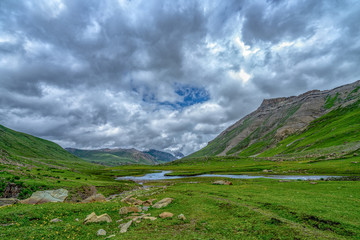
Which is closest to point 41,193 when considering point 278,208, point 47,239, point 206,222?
point 47,239

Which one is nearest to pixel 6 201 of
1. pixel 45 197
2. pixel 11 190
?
pixel 45 197

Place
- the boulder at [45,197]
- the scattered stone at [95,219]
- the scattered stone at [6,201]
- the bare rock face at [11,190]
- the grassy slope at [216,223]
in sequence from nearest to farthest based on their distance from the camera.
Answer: the grassy slope at [216,223]
the scattered stone at [95,219]
the scattered stone at [6,201]
the boulder at [45,197]
the bare rock face at [11,190]

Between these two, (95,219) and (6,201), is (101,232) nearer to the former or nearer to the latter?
Answer: (95,219)

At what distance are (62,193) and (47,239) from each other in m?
25.7

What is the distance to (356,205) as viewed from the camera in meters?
27.2

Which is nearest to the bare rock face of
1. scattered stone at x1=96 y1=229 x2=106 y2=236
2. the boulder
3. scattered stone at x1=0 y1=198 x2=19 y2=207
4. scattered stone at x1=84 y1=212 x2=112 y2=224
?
the boulder

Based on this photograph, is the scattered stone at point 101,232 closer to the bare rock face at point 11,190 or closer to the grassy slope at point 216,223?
the grassy slope at point 216,223

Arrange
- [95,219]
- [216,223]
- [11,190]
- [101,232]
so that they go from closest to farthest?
1. [101,232]
2. [216,223]
3. [95,219]
4. [11,190]

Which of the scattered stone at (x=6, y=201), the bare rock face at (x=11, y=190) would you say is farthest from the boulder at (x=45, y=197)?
the bare rock face at (x=11, y=190)

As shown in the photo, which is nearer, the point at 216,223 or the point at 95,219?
the point at 216,223

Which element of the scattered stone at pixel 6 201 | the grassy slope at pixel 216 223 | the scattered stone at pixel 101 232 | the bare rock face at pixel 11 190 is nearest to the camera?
the grassy slope at pixel 216 223

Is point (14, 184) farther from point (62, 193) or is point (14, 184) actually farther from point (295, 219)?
point (295, 219)

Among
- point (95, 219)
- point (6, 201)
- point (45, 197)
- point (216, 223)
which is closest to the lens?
point (216, 223)

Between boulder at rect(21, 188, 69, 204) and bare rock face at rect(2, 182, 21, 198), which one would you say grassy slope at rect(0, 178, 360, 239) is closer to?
boulder at rect(21, 188, 69, 204)
